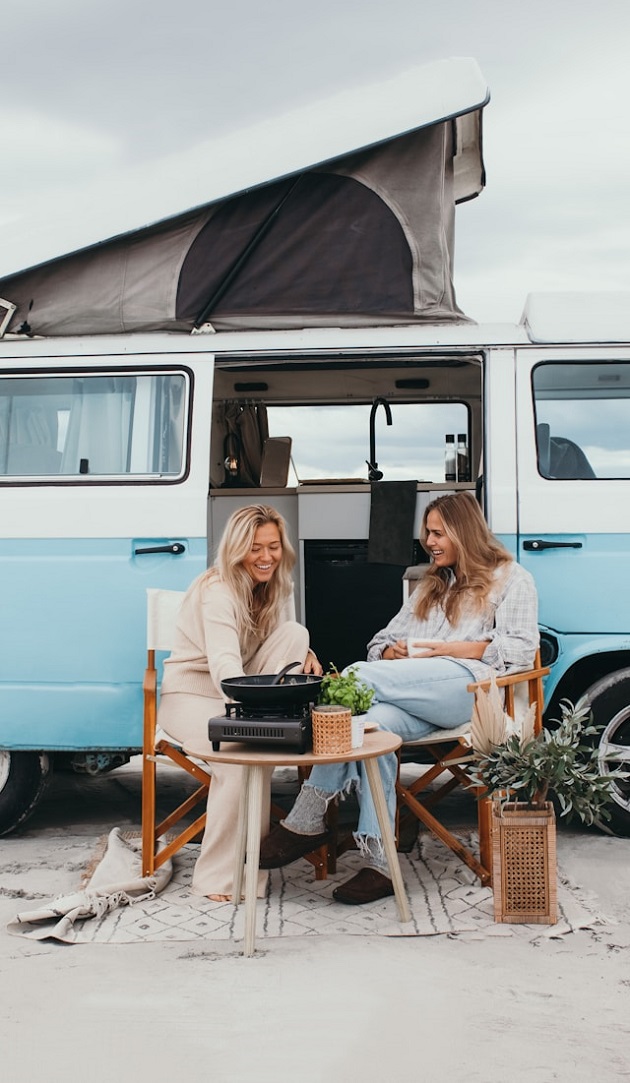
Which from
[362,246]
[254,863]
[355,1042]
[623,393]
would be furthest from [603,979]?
[362,246]

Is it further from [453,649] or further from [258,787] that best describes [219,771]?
[453,649]

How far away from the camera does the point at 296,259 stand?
4547 mm

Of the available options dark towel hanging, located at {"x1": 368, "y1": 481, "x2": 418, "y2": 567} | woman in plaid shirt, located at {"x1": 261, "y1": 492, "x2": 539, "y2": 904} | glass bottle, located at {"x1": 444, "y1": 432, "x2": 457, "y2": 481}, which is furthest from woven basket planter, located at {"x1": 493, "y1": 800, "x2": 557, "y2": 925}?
glass bottle, located at {"x1": 444, "y1": 432, "x2": 457, "y2": 481}

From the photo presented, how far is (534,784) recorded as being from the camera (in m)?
3.75

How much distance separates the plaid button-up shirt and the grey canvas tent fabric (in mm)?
1118

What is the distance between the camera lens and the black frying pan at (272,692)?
3525mm

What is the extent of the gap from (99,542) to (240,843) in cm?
141

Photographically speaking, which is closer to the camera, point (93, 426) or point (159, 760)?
point (159, 760)

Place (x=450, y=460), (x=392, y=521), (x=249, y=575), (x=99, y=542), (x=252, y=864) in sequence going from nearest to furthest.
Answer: (x=252, y=864) → (x=249, y=575) → (x=99, y=542) → (x=392, y=521) → (x=450, y=460)

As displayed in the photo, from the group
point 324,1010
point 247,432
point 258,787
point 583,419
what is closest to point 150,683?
point 258,787

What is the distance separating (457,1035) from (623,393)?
105 inches

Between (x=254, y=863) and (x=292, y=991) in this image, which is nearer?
(x=292, y=991)

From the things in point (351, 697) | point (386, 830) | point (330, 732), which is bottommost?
point (386, 830)

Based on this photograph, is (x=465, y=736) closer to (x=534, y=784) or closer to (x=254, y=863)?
(x=534, y=784)
